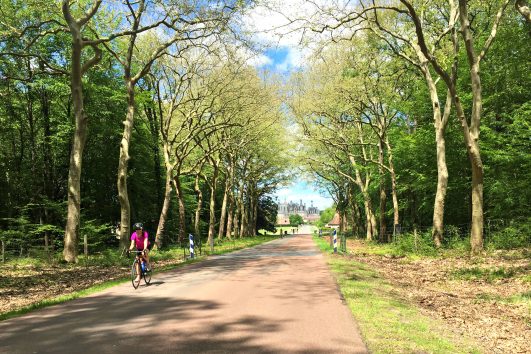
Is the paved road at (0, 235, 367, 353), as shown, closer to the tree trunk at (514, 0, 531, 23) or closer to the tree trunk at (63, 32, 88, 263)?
the tree trunk at (63, 32, 88, 263)

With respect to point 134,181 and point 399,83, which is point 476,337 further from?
point 134,181

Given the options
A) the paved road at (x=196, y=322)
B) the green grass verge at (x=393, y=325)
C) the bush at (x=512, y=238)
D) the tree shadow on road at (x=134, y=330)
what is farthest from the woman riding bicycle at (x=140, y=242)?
the bush at (x=512, y=238)

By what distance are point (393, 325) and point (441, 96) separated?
71.7 feet

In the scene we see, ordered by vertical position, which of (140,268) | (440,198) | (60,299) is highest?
(440,198)

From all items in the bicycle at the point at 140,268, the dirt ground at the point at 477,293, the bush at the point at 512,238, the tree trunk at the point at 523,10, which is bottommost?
the dirt ground at the point at 477,293

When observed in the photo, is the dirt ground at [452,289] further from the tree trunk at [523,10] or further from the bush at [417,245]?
the tree trunk at [523,10]

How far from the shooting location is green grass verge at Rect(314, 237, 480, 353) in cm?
574

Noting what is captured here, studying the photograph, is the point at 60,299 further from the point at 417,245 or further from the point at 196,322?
the point at 417,245

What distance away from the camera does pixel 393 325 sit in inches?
270

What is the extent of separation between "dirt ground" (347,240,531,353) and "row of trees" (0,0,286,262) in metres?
12.4

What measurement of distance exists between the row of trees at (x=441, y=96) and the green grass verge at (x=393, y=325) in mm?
7628

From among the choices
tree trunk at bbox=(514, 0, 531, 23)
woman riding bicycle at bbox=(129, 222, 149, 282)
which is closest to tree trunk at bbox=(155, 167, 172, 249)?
woman riding bicycle at bbox=(129, 222, 149, 282)

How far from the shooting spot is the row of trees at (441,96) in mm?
16375

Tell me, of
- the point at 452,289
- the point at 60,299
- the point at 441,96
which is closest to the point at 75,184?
the point at 60,299
